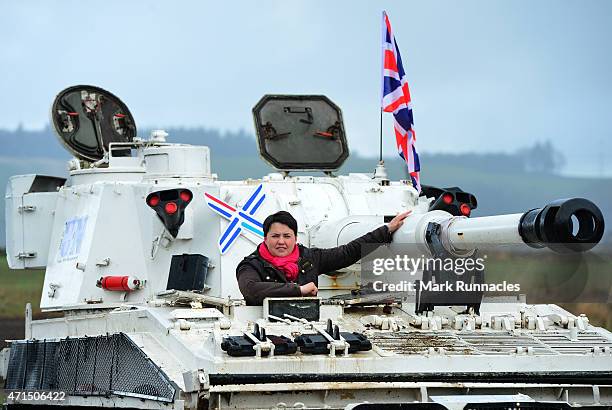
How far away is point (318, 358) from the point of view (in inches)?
613

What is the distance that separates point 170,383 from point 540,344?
365 cm

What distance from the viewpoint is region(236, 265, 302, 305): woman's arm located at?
17250 millimetres

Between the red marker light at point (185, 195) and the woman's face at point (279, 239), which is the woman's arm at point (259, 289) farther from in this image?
the red marker light at point (185, 195)

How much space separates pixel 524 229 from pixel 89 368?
4797 millimetres

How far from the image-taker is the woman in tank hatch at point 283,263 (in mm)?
17328

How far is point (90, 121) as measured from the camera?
76.5 ft

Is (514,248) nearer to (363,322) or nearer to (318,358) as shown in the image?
(363,322)

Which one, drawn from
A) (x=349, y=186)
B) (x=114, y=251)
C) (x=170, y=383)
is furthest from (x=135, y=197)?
(x=170, y=383)

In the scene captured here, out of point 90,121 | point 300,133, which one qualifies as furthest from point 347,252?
point 90,121

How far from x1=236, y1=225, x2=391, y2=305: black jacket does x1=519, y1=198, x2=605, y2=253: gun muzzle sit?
3010mm

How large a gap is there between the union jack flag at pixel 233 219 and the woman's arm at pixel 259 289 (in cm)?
203

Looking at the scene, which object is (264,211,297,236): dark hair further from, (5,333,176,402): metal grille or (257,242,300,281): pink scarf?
(5,333,176,402): metal grille

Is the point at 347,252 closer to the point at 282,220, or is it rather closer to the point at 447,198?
the point at 282,220

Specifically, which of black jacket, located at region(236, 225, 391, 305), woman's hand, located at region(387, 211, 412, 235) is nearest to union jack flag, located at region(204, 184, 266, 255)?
black jacket, located at region(236, 225, 391, 305)
